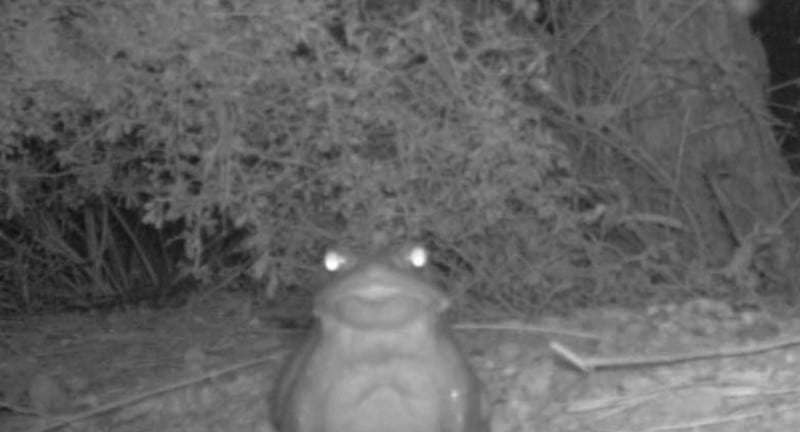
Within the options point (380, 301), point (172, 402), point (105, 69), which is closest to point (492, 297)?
point (172, 402)

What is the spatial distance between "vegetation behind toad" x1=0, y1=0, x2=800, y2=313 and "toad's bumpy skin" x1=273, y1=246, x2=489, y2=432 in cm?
135

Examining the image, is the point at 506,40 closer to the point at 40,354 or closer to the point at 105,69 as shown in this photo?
the point at 105,69

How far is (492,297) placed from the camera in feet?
25.9

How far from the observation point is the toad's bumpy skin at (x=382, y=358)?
18.0ft

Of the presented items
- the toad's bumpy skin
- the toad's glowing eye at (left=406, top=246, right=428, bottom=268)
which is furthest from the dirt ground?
the toad's glowing eye at (left=406, top=246, right=428, bottom=268)

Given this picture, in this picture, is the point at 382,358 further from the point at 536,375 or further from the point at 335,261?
the point at 536,375

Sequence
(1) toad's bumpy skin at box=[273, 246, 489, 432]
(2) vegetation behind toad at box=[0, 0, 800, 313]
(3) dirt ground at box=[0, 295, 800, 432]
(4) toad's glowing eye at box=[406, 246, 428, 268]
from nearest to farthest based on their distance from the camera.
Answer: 1. (1) toad's bumpy skin at box=[273, 246, 489, 432]
2. (4) toad's glowing eye at box=[406, 246, 428, 268]
3. (3) dirt ground at box=[0, 295, 800, 432]
4. (2) vegetation behind toad at box=[0, 0, 800, 313]

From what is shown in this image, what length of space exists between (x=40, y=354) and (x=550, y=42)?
106 inches

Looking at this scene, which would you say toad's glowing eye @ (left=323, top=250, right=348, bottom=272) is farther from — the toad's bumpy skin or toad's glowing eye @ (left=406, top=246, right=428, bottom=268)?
toad's glowing eye @ (left=406, top=246, right=428, bottom=268)

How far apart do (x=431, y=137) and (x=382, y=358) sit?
180 centimetres

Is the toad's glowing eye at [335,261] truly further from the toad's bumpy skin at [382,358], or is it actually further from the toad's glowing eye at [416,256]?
the toad's glowing eye at [416,256]

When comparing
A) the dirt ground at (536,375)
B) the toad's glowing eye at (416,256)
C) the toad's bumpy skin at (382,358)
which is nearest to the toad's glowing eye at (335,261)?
the toad's bumpy skin at (382,358)

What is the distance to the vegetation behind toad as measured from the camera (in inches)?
270

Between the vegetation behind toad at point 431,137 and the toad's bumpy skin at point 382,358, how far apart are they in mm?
1348
